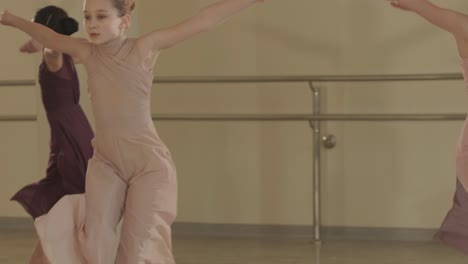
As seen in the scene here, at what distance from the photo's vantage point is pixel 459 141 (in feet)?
15.8

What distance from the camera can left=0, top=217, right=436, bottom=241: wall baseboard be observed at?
782 cm

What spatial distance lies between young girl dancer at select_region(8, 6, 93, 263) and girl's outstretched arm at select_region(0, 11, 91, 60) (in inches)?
24.4

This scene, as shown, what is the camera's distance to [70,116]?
579 cm

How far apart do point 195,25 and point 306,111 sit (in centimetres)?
325

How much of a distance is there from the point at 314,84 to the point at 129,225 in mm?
3498

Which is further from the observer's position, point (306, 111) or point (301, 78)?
point (306, 111)

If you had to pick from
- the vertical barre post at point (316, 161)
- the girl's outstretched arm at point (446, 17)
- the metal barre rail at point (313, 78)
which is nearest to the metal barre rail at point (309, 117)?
the vertical barre post at point (316, 161)

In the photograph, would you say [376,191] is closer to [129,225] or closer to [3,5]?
[3,5]

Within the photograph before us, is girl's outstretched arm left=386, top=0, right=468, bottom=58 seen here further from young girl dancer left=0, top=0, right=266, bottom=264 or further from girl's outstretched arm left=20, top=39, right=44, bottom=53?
girl's outstretched arm left=20, top=39, right=44, bottom=53

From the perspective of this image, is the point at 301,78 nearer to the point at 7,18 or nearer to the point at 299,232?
the point at 299,232

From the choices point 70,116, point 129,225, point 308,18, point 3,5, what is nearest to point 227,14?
point 129,225

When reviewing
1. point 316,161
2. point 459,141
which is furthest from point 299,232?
point 459,141

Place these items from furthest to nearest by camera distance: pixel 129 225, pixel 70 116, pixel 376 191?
1. pixel 376 191
2. pixel 70 116
3. pixel 129 225

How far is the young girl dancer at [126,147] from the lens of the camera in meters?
4.66
